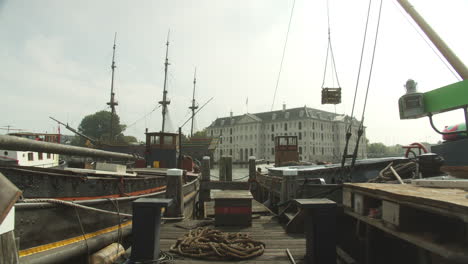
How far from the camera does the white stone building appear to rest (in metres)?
82.2

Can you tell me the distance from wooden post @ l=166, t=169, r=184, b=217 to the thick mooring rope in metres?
2.07

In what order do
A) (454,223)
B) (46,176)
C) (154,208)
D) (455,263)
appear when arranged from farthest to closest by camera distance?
1. (46,176)
2. (154,208)
3. (454,223)
4. (455,263)

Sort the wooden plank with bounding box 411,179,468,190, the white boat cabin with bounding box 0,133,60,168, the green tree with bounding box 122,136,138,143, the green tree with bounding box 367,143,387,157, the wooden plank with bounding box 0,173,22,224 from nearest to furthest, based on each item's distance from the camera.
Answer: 1. the wooden plank with bounding box 0,173,22,224
2. the wooden plank with bounding box 411,179,468,190
3. the white boat cabin with bounding box 0,133,60,168
4. the green tree with bounding box 122,136,138,143
5. the green tree with bounding box 367,143,387,157

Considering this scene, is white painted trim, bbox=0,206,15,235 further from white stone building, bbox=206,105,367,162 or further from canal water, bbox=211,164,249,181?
white stone building, bbox=206,105,367,162

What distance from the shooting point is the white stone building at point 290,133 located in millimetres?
82188

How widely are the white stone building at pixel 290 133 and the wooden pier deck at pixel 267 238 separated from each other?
7518cm

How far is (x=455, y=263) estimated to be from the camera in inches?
88.9

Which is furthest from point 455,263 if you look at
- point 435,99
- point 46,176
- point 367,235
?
point 435,99

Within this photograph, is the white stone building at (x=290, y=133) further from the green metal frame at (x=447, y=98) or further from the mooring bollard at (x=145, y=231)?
the mooring bollard at (x=145, y=231)

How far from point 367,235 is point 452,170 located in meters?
2.06

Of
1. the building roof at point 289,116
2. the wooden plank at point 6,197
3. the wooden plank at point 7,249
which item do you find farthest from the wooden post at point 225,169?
the building roof at point 289,116

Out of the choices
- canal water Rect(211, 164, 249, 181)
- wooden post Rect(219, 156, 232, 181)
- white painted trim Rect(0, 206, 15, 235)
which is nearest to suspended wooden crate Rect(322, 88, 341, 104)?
wooden post Rect(219, 156, 232, 181)

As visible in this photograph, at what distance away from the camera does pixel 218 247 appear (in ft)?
14.9

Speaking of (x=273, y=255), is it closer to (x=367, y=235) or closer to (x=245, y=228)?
(x=367, y=235)
